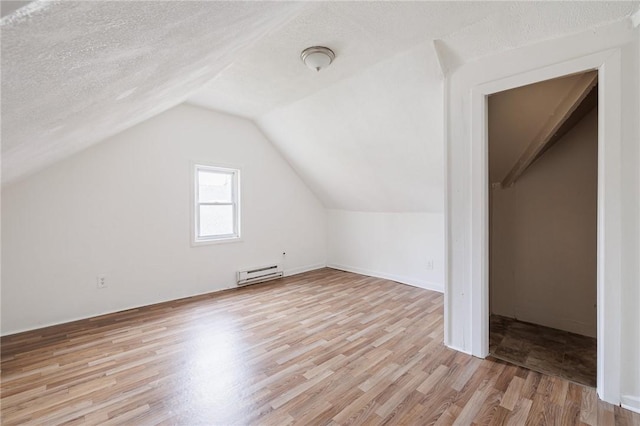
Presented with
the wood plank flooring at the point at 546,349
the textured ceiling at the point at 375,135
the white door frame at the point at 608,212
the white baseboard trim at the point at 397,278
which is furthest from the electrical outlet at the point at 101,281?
the white door frame at the point at 608,212

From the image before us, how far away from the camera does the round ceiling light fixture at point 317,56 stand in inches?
91.9

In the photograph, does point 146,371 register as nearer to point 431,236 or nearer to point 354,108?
point 354,108

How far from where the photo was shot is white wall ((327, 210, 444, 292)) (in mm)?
4031

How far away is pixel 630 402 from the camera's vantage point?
168cm

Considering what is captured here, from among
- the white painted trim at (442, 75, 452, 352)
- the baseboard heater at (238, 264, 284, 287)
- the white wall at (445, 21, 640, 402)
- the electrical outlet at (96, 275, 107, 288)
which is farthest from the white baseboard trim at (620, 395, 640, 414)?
the electrical outlet at (96, 275, 107, 288)

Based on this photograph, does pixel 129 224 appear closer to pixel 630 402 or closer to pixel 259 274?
pixel 259 274

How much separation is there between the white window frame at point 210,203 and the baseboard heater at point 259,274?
54 centimetres

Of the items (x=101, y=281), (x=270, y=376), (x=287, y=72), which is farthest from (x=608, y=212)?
(x=101, y=281)

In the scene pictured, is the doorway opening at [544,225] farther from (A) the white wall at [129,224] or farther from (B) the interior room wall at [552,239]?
(A) the white wall at [129,224]

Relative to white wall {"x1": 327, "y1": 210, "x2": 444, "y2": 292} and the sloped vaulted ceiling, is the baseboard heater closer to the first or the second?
white wall {"x1": 327, "y1": 210, "x2": 444, "y2": 292}

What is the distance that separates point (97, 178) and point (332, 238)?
369 cm

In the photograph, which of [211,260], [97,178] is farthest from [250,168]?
[97,178]

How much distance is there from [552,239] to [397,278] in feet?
6.70

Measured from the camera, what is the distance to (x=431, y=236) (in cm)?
407
